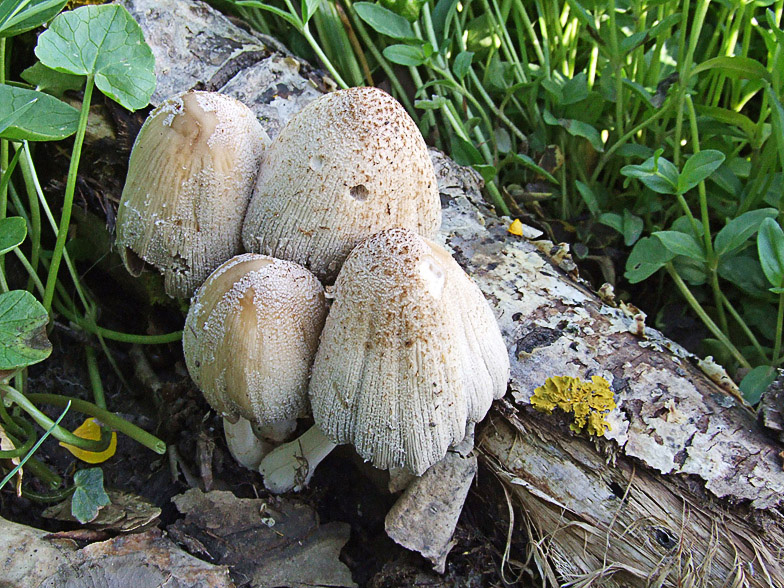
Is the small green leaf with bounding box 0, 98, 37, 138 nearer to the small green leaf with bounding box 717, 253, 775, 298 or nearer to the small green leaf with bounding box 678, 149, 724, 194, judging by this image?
the small green leaf with bounding box 678, 149, 724, 194

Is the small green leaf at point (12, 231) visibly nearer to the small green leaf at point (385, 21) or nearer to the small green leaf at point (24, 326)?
the small green leaf at point (24, 326)

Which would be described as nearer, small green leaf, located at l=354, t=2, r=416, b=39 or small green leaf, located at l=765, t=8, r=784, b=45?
small green leaf, located at l=765, t=8, r=784, b=45

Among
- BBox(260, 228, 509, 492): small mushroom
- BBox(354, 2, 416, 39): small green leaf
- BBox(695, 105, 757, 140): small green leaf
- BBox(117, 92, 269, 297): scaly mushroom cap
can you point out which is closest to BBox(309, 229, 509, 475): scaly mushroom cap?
BBox(260, 228, 509, 492): small mushroom

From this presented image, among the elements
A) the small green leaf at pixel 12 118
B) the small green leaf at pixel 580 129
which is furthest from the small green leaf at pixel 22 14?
the small green leaf at pixel 580 129

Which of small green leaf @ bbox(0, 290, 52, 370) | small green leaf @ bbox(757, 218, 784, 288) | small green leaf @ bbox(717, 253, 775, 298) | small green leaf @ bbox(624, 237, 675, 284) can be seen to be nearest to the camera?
small green leaf @ bbox(0, 290, 52, 370)

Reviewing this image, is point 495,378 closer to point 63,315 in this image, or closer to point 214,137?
point 214,137

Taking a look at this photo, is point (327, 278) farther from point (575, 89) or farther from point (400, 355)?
point (575, 89)
